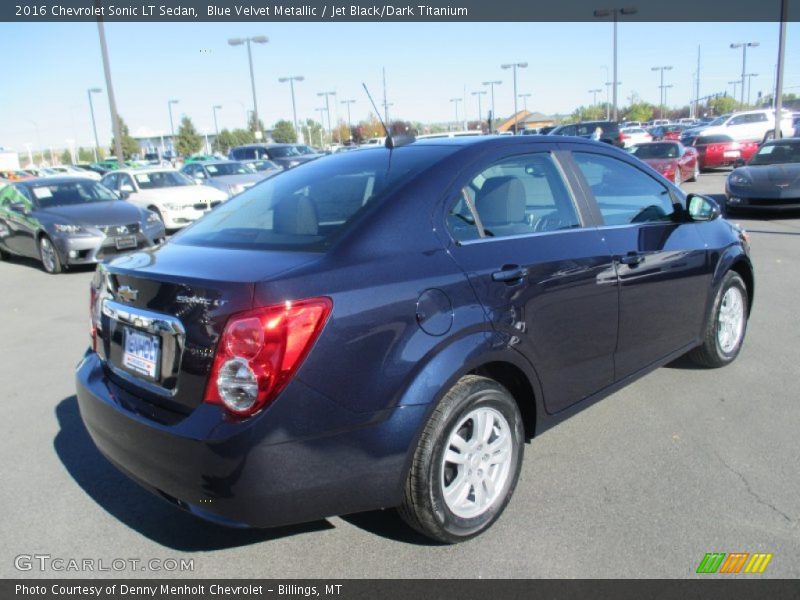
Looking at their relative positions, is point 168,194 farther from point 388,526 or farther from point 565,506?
point 565,506

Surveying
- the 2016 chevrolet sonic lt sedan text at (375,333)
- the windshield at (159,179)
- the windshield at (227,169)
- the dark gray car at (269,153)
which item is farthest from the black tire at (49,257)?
the dark gray car at (269,153)

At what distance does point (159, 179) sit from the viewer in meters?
15.3

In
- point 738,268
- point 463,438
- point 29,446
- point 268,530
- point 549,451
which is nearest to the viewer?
point 463,438

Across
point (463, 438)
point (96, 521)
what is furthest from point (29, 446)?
point (463, 438)

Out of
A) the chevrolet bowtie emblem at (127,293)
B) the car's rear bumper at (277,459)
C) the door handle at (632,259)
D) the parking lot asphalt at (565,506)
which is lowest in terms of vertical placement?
the parking lot asphalt at (565,506)

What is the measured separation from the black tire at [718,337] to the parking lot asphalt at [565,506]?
0.34ft

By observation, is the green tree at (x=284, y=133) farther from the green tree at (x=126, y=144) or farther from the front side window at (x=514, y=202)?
the front side window at (x=514, y=202)

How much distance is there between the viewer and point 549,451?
3723 mm

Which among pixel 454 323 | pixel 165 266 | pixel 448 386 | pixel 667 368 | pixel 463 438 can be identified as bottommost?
pixel 667 368

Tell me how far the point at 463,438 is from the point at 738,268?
3156 millimetres

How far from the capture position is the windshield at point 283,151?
23.1 m

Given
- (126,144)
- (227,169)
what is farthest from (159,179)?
(126,144)

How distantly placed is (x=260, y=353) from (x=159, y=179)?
561 inches
